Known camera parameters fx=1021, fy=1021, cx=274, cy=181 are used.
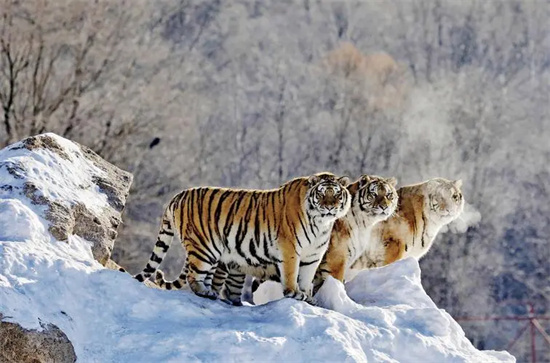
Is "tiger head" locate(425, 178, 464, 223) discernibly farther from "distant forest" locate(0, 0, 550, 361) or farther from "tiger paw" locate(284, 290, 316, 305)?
"distant forest" locate(0, 0, 550, 361)

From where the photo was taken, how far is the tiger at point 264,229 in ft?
24.3

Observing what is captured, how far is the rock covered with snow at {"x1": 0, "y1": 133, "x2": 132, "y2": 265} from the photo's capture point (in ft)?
23.5

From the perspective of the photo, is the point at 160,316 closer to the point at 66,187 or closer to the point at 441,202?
the point at 66,187

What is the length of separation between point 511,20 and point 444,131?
7.72m

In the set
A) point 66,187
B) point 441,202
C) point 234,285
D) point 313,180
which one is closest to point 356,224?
point 313,180

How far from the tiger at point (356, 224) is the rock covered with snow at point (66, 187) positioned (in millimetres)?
1693

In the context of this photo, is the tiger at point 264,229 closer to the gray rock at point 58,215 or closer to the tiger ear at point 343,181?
the tiger ear at point 343,181

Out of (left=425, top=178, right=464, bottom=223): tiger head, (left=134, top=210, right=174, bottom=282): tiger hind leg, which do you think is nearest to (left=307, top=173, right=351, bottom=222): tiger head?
(left=134, top=210, right=174, bottom=282): tiger hind leg

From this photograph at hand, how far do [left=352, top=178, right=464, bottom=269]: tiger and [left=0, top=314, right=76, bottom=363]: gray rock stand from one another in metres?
3.42

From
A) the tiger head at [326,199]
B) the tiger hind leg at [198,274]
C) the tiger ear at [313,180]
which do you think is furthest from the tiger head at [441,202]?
the tiger hind leg at [198,274]

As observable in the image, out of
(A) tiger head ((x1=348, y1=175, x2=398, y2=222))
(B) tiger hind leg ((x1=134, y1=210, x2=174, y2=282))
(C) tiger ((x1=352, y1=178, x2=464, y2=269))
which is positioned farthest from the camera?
(C) tiger ((x1=352, y1=178, x2=464, y2=269))

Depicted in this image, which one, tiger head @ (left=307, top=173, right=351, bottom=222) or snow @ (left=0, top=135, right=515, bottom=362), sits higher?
→ tiger head @ (left=307, top=173, right=351, bottom=222)

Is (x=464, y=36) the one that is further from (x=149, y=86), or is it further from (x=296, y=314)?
(x=296, y=314)

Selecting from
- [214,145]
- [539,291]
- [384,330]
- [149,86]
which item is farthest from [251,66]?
[384,330]
